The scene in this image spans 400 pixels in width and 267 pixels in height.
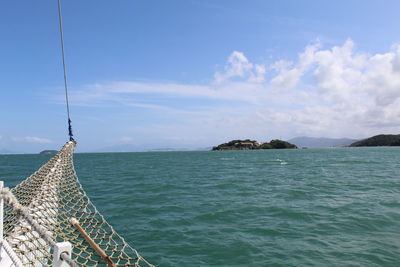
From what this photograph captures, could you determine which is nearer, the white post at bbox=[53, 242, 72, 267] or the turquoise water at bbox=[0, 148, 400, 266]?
the white post at bbox=[53, 242, 72, 267]

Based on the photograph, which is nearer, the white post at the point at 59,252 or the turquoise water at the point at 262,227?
the white post at the point at 59,252

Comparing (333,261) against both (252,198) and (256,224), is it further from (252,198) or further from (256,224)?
(252,198)

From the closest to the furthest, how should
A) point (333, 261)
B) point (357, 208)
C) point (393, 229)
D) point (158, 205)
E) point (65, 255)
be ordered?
point (65, 255)
point (333, 261)
point (393, 229)
point (357, 208)
point (158, 205)

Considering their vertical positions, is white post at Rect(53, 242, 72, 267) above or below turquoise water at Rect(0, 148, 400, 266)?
above

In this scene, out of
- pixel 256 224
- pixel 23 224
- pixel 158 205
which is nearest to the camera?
pixel 23 224

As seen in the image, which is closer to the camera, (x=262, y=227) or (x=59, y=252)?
(x=59, y=252)

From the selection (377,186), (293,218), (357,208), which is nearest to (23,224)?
(293,218)

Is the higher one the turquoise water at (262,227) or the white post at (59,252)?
the white post at (59,252)

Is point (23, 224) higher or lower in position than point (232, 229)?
higher

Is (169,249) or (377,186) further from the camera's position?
(377,186)

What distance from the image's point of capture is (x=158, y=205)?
18000 mm

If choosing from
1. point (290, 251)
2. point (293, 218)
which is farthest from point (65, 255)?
point (293, 218)

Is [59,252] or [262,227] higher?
[59,252]

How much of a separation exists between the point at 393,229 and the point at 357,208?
12.7 feet
